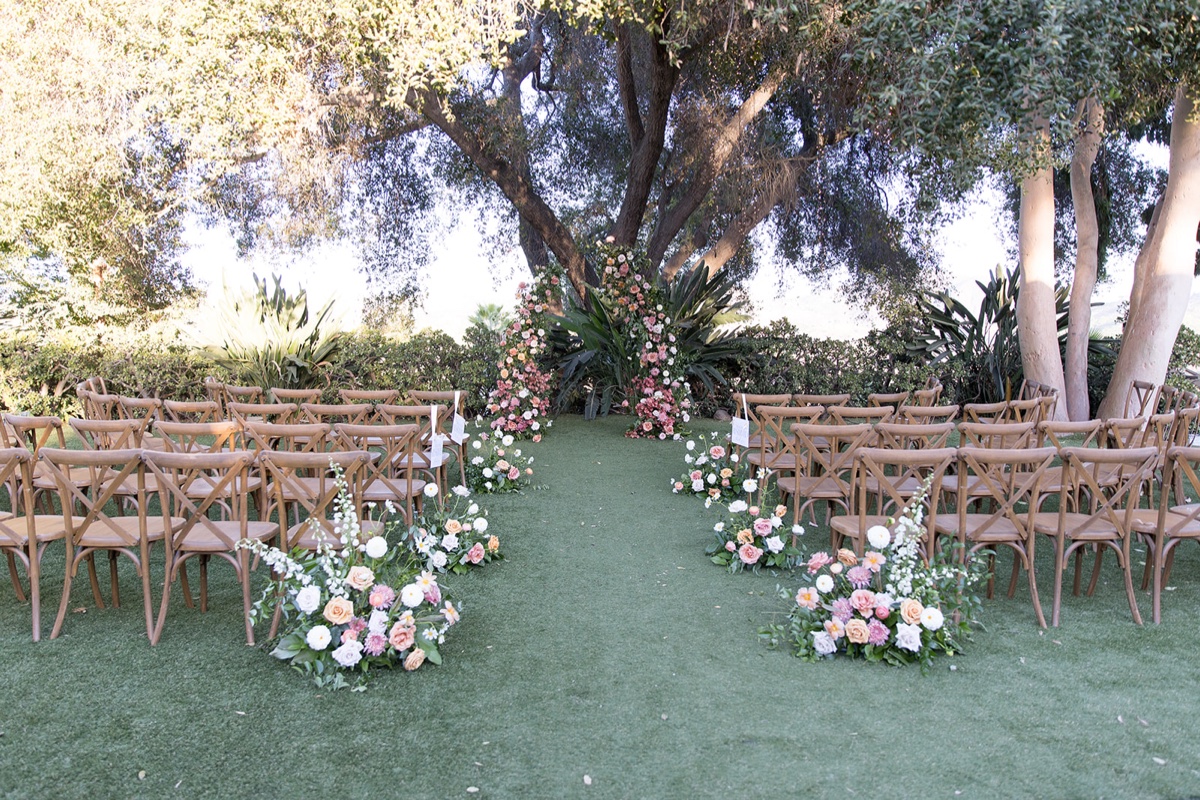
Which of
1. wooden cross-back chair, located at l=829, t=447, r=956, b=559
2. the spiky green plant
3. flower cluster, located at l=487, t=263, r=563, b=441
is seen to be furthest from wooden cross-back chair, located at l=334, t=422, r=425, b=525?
the spiky green plant

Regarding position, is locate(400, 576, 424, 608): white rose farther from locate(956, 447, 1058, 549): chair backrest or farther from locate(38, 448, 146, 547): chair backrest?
locate(956, 447, 1058, 549): chair backrest

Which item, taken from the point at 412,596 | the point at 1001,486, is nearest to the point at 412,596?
the point at 412,596

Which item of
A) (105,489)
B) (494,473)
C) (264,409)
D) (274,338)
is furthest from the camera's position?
(274,338)

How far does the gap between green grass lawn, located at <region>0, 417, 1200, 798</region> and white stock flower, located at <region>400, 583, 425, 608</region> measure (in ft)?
0.91

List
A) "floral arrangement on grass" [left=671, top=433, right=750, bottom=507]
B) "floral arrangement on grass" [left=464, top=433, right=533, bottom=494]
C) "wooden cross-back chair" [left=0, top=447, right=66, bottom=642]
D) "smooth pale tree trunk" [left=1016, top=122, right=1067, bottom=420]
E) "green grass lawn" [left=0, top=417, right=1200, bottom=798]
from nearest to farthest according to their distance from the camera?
"green grass lawn" [left=0, top=417, right=1200, bottom=798]
"wooden cross-back chair" [left=0, top=447, right=66, bottom=642]
"floral arrangement on grass" [left=671, top=433, right=750, bottom=507]
"floral arrangement on grass" [left=464, top=433, right=533, bottom=494]
"smooth pale tree trunk" [left=1016, top=122, right=1067, bottom=420]

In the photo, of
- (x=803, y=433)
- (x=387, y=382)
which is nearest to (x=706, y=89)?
(x=387, y=382)

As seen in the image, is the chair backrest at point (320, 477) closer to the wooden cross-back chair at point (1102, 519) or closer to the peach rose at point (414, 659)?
the peach rose at point (414, 659)

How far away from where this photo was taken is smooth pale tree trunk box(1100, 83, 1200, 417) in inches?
320

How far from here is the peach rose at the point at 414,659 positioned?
328 centimetres

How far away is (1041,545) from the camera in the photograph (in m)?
5.18

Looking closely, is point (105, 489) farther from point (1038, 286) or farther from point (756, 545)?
point (1038, 286)

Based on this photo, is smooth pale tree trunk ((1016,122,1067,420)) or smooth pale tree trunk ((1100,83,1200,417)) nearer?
smooth pale tree trunk ((1100,83,1200,417))

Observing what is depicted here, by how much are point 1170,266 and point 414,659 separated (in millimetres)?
7823

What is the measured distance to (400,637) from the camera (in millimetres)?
3234
